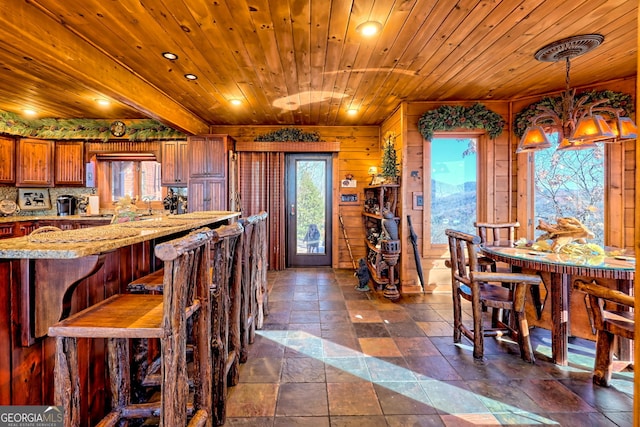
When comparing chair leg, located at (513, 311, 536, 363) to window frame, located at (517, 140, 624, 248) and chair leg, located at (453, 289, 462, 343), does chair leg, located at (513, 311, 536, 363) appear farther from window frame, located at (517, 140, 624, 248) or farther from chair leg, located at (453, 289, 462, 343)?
window frame, located at (517, 140, 624, 248)

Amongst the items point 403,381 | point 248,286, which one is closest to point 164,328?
point 248,286

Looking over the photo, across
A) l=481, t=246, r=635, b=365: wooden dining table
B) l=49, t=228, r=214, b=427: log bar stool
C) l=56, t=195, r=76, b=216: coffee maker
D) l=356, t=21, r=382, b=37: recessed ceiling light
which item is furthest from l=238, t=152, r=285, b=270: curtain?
l=49, t=228, r=214, b=427: log bar stool

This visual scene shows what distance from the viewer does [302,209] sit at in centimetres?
568

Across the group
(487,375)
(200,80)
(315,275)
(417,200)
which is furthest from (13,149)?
(487,375)

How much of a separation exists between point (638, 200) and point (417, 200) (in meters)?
3.40

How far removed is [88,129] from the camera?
5.05 m

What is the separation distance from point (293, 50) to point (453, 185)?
285cm

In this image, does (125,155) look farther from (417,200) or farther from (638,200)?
(638,200)

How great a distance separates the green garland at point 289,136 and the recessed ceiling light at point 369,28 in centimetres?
305

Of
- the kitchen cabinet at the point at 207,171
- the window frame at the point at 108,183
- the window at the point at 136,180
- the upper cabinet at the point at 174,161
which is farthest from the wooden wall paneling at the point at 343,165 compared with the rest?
the window frame at the point at 108,183

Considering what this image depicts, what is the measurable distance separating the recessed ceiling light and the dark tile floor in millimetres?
2529

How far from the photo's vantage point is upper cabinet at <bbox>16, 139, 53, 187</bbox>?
4773 mm

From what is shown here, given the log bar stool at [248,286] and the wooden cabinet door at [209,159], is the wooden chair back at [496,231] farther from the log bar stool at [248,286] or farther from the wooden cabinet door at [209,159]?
the wooden cabinet door at [209,159]

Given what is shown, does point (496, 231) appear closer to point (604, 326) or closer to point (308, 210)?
point (604, 326)
